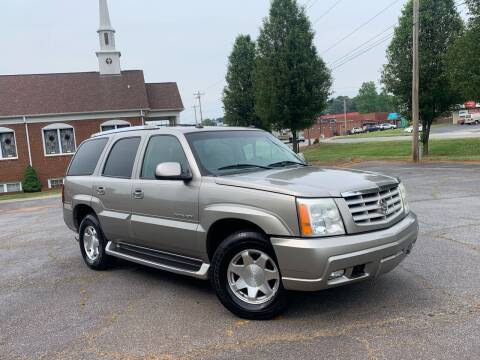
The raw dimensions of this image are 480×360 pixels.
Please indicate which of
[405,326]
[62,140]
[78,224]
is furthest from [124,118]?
[405,326]

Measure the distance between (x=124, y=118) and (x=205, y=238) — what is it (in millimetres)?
24946

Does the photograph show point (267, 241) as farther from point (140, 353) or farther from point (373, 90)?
point (373, 90)

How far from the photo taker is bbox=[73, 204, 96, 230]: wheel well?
6319 millimetres

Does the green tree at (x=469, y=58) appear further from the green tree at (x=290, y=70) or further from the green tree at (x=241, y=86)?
the green tree at (x=241, y=86)

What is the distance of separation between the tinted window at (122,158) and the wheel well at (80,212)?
2.57ft

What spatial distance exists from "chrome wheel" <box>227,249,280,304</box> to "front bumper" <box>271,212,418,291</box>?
0.73 feet

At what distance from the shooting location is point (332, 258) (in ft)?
11.8

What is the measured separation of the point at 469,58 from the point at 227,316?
17.3 meters

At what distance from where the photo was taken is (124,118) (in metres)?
27.9

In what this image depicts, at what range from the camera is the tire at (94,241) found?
5.91m

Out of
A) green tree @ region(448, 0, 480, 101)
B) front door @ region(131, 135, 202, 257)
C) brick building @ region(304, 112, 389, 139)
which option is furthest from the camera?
brick building @ region(304, 112, 389, 139)

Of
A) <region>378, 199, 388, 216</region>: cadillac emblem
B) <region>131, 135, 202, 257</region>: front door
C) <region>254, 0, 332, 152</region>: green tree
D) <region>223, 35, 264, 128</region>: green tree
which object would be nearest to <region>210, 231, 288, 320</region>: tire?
<region>131, 135, 202, 257</region>: front door

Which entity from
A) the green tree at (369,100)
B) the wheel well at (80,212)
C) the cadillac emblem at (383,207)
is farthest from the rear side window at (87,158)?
the green tree at (369,100)

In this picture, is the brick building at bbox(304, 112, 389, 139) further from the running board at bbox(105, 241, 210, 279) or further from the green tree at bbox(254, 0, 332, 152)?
the running board at bbox(105, 241, 210, 279)
